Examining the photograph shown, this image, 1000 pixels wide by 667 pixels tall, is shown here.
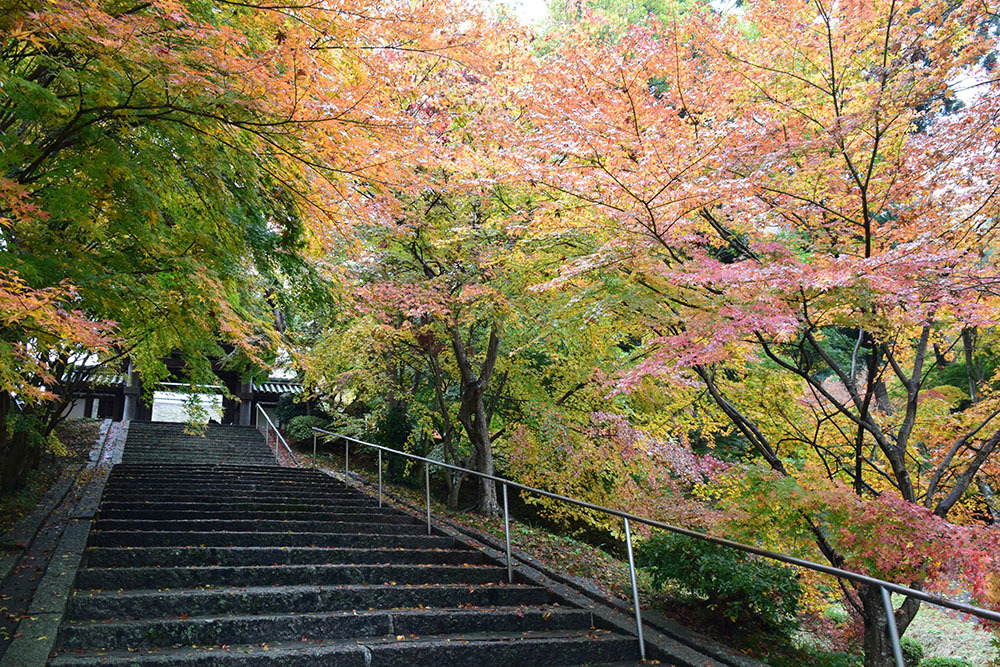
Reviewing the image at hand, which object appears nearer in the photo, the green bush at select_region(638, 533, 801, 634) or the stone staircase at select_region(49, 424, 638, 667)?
the stone staircase at select_region(49, 424, 638, 667)

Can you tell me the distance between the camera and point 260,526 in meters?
6.20

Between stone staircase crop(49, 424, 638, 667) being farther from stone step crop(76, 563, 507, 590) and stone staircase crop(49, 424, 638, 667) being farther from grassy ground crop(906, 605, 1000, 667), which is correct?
grassy ground crop(906, 605, 1000, 667)

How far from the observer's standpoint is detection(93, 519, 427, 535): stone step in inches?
225

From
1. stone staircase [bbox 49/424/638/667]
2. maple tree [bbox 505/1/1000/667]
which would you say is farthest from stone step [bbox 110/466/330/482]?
maple tree [bbox 505/1/1000/667]

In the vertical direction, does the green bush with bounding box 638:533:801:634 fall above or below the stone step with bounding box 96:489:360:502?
below

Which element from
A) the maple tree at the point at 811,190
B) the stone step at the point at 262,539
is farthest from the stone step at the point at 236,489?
the maple tree at the point at 811,190

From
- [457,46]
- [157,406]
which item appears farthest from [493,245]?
[157,406]

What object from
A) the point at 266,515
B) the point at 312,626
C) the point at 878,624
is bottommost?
the point at 878,624

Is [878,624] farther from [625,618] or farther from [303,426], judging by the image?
[303,426]

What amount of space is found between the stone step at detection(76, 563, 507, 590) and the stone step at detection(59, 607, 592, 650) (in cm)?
67

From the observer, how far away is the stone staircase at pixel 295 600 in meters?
3.56

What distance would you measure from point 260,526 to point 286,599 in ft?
7.27

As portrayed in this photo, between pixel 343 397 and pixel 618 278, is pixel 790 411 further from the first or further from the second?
pixel 343 397

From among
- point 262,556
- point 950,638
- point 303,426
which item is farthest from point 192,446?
point 950,638
